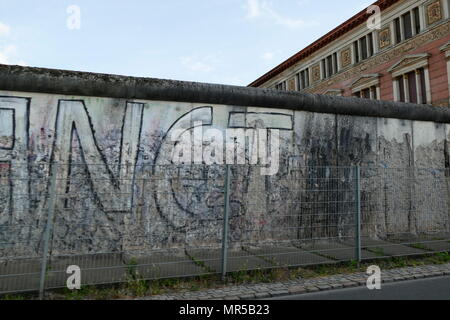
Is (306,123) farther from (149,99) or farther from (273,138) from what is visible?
(149,99)

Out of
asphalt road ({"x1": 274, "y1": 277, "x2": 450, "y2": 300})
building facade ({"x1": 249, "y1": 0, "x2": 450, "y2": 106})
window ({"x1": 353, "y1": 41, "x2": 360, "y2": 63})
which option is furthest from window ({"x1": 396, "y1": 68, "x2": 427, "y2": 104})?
asphalt road ({"x1": 274, "y1": 277, "x2": 450, "y2": 300})

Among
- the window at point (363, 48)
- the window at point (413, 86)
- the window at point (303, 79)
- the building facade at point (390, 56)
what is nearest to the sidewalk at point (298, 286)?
the building facade at point (390, 56)

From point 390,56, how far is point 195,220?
962 inches

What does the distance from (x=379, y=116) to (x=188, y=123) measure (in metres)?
4.56

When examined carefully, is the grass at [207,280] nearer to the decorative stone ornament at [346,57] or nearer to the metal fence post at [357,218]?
the metal fence post at [357,218]

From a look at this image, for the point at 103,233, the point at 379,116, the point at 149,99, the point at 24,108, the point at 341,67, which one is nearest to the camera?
the point at 103,233

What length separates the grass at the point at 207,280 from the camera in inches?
166

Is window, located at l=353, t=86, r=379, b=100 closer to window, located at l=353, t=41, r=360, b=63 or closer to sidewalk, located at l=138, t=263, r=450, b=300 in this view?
window, located at l=353, t=41, r=360, b=63

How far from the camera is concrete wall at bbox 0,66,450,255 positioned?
5.19m

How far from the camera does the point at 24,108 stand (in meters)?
5.68

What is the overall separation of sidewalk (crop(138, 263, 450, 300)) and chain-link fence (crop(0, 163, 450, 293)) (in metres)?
0.47

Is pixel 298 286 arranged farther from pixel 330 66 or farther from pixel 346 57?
pixel 330 66

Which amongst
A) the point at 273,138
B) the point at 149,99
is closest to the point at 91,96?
the point at 149,99

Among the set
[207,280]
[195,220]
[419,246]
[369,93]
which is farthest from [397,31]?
[207,280]
